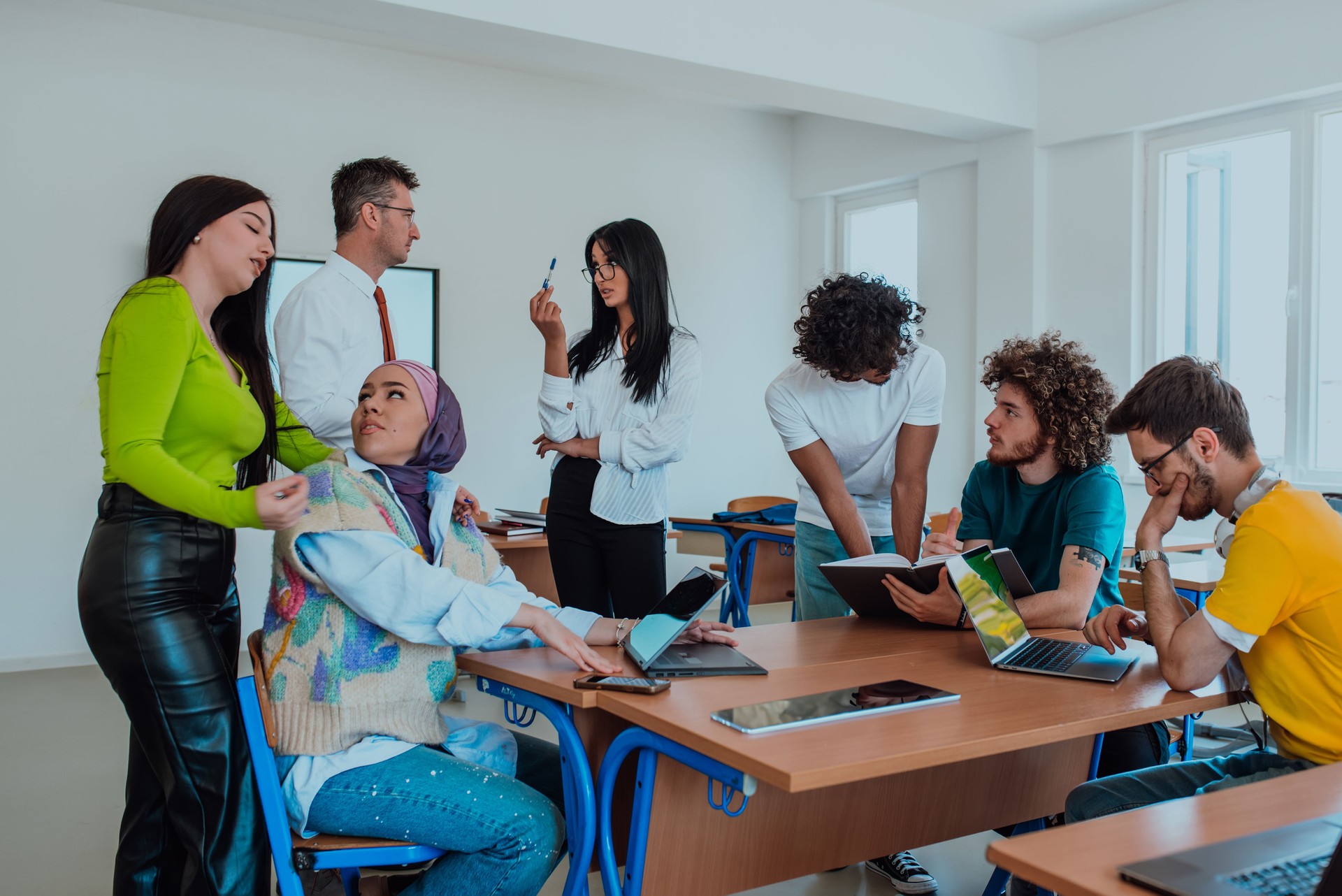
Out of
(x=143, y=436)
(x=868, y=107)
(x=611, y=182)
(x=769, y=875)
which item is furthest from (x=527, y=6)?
(x=769, y=875)

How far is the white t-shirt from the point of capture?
2619 mm

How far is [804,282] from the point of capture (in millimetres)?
7383

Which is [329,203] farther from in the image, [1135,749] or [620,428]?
[1135,749]

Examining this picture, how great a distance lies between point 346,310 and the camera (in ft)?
7.82

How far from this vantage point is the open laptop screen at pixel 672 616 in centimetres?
171

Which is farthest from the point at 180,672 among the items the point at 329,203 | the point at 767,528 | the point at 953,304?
the point at 953,304

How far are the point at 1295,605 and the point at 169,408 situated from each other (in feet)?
5.60

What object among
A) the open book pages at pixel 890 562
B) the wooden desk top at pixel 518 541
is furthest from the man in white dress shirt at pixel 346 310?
the wooden desk top at pixel 518 541

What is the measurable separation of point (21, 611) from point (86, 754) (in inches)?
62.9

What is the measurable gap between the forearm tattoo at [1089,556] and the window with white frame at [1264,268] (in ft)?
10.1

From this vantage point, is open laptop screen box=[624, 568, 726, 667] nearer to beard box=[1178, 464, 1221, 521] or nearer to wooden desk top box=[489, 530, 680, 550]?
beard box=[1178, 464, 1221, 521]

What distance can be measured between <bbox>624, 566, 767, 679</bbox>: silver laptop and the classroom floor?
39.5 inches

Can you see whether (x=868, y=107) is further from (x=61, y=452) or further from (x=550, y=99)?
(x=61, y=452)

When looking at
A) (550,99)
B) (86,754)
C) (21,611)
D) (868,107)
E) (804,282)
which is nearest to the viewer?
(86,754)
